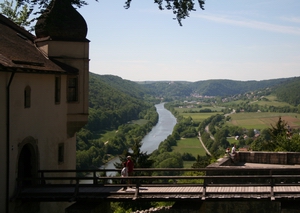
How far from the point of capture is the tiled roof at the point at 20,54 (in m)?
18.3

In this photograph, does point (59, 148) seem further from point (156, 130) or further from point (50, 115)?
point (156, 130)

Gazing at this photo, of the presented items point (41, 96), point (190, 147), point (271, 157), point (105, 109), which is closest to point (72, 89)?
point (41, 96)

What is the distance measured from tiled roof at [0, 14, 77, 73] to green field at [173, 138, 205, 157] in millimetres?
112619

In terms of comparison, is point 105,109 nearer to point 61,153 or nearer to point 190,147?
point 190,147

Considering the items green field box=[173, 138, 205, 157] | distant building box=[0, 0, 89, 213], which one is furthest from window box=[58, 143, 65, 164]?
green field box=[173, 138, 205, 157]

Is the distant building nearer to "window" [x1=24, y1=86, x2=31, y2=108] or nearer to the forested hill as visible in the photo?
"window" [x1=24, y1=86, x2=31, y2=108]

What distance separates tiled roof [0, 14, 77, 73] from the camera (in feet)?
60.1

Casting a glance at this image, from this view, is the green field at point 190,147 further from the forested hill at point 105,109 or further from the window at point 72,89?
the window at point 72,89

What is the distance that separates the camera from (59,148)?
75.8ft

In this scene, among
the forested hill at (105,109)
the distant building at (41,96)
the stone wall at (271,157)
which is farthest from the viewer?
the forested hill at (105,109)

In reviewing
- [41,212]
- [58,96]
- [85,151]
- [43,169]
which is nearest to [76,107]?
[58,96]

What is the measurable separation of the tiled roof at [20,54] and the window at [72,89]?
53 cm

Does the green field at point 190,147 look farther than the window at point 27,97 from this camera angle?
Yes

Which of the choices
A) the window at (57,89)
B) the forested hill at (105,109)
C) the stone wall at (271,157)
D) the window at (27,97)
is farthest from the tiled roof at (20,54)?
the forested hill at (105,109)
